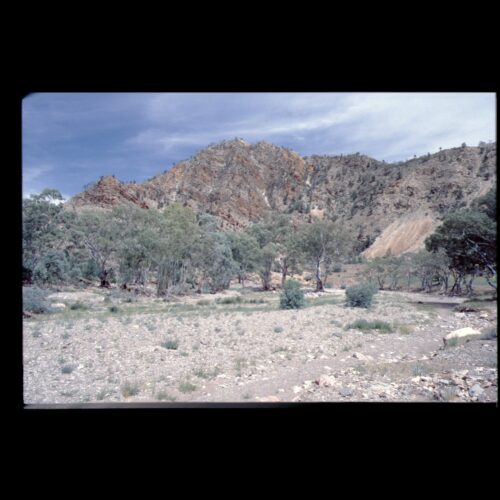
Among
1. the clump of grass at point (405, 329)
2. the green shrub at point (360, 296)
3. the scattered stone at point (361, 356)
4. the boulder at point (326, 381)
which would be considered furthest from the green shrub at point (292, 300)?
the boulder at point (326, 381)

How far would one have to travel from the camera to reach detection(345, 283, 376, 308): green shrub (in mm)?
14695

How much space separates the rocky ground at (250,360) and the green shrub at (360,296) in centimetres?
279

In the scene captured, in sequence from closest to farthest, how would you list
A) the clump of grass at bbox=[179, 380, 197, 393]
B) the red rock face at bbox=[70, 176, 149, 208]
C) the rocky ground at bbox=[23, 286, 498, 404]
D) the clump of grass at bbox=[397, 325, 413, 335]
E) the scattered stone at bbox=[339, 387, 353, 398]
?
the scattered stone at bbox=[339, 387, 353, 398]
the rocky ground at bbox=[23, 286, 498, 404]
the clump of grass at bbox=[179, 380, 197, 393]
the clump of grass at bbox=[397, 325, 413, 335]
the red rock face at bbox=[70, 176, 149, 208]

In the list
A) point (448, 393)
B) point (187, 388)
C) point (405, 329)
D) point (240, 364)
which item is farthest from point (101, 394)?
point (405, 329)

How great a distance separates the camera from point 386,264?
29.5m

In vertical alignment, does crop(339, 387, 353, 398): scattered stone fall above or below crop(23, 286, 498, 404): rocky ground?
above

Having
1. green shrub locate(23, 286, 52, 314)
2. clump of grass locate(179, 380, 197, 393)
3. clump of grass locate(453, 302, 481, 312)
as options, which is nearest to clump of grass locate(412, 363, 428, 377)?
clump of grass locate(179, 380, 197, 393)

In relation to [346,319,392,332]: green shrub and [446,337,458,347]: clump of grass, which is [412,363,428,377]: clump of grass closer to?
[446,337,458,347]: clump of grass

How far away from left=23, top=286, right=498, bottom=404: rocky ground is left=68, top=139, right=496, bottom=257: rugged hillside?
83.5ft

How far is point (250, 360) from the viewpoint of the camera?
6.90 meters

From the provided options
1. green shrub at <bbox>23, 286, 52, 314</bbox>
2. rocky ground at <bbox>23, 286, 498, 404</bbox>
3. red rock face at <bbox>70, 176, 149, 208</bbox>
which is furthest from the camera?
red rock face at <bbox>70, 176, 149, 208</bbox>

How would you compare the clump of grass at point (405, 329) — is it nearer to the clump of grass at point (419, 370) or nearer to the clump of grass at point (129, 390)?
the clump of grass at point (419, 370)
